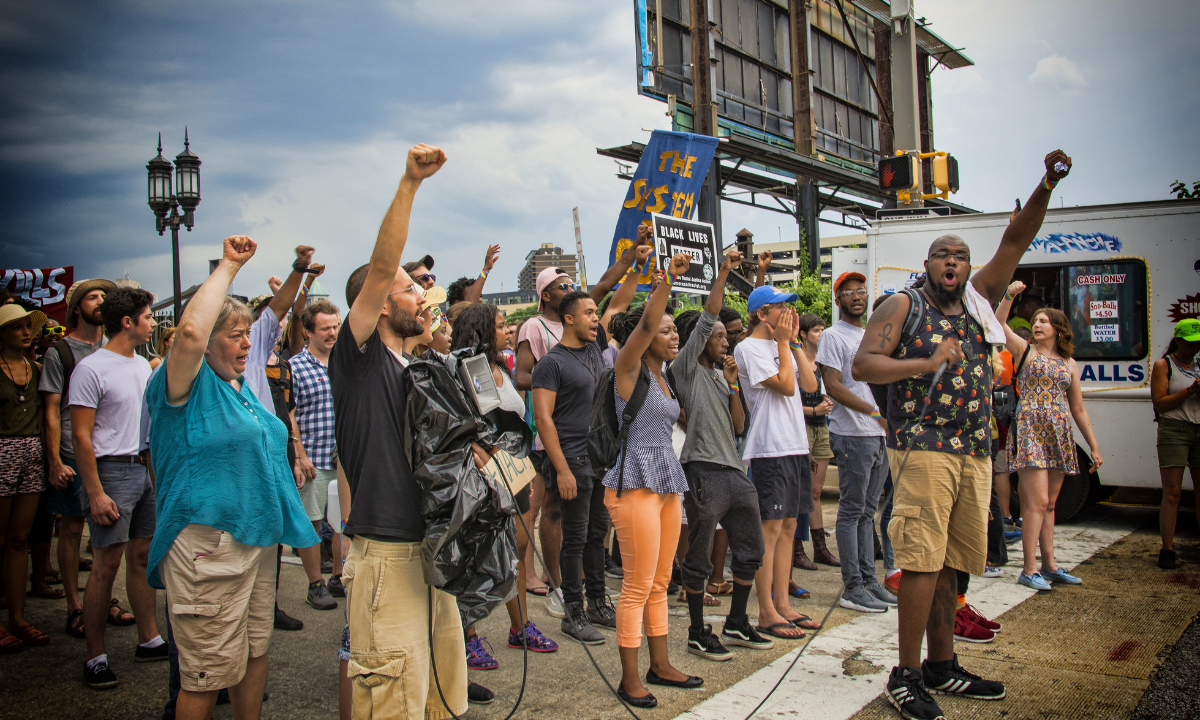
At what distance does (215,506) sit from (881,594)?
13.9 ft

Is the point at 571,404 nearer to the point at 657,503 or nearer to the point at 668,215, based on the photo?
the point at 657,503

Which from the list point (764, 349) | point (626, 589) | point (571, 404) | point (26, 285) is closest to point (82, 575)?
point (26, 285)

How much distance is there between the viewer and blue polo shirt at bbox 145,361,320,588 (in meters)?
2.88

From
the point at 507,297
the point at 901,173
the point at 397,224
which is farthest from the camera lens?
the point at 507,297

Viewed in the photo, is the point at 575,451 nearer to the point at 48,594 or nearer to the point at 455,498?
the point at 455,498

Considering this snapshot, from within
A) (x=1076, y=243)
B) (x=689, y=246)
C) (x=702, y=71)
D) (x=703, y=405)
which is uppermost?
(x=702, y=71)

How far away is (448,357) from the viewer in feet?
9.39

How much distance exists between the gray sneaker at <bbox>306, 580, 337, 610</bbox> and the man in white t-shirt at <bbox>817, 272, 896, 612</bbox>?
11.2 ft

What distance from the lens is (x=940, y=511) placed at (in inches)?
142

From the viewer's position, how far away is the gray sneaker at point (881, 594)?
5.29 metres

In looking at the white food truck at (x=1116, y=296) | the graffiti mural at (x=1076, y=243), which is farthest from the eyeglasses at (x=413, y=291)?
the white food truck at (x=1116, y=296)

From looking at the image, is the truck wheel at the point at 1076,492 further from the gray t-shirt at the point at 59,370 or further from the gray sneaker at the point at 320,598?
the gray t-shirt at the point at 59,370

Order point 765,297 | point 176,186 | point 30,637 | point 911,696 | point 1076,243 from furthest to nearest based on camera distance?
point 176,186
point 1076,243
point 765,297
point 30,637
point 911,696

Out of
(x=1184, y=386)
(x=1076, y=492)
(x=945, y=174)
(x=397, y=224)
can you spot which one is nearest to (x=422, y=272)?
(x=397, y=224)
